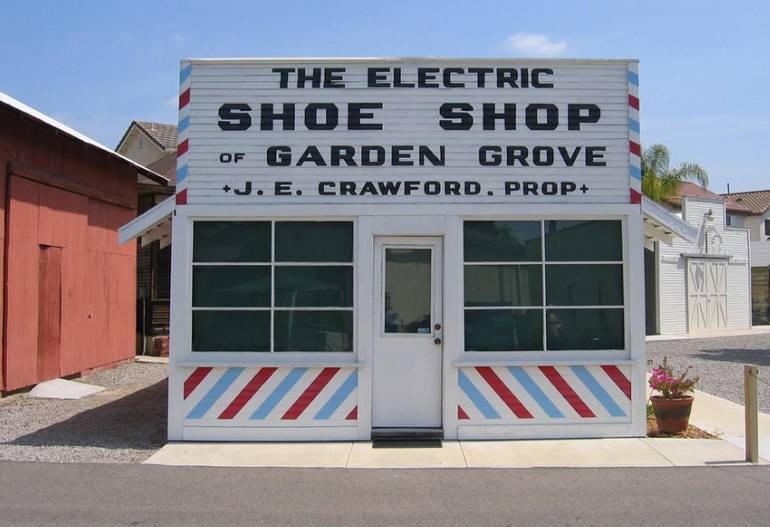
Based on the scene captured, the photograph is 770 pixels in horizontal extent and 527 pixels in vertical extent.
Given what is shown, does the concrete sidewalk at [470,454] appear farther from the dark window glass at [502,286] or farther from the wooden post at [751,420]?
the dark window glass at [502,286]

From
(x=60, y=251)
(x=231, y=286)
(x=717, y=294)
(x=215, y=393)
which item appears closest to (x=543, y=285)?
(x=231, y=286)

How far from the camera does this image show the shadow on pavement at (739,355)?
17.7m

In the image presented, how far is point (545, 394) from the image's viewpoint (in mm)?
8602

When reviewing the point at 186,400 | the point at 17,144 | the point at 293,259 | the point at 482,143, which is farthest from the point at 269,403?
the point at 17,144

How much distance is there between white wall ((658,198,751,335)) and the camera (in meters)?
25.4

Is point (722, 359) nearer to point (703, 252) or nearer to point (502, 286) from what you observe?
point (703, 252)

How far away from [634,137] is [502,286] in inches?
96.2

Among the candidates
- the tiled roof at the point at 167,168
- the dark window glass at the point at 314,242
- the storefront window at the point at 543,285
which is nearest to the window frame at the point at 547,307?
the storefront window at the point at 543,285

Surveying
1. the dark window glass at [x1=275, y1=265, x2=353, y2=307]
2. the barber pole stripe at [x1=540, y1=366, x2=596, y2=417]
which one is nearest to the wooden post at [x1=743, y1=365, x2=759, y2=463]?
the barber pole stripe at [x1=540, y1=366, x2=596, y2=417]

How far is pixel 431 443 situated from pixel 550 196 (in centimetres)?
327

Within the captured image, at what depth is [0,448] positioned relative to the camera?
8273 mm

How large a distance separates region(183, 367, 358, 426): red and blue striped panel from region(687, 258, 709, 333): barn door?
20907mm

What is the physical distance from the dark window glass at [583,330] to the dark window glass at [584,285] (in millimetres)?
121

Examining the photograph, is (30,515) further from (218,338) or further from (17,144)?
(17,144)
